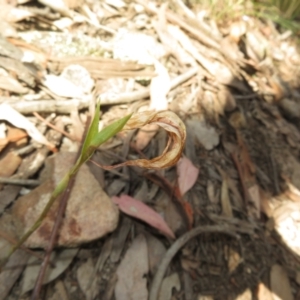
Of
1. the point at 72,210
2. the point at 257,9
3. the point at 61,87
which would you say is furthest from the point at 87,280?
the point at 257,9

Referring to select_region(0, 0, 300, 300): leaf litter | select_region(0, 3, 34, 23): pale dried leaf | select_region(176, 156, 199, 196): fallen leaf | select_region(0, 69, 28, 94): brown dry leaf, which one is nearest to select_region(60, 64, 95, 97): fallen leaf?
select_region(0, 0, 300, 300): leaf litter

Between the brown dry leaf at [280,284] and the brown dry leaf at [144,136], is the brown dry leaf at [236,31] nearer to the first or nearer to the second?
the brown dry leaf at [144,136]

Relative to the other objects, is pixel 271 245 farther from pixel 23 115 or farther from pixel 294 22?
pixel 294 22

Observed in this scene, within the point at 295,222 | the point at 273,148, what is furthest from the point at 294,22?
the point at 295,222

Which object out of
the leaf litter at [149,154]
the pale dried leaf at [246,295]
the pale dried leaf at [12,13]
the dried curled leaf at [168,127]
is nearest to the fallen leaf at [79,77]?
the leaf litter at [149,154]

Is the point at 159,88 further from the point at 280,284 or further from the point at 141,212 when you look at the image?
the point at 280,284

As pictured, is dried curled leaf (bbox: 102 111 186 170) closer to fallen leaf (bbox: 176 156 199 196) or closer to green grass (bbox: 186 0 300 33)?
fallen leaf (bbox: 176 156 199 196)
